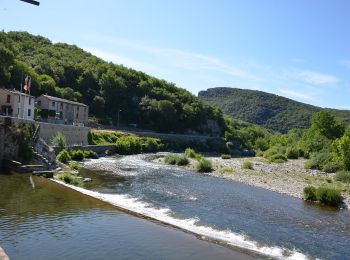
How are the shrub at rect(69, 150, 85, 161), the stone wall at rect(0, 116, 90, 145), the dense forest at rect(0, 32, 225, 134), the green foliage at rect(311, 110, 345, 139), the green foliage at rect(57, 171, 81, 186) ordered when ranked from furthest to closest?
the dense forest at rect(0, 32, 225, 134)
the green foliage at rect(311, 110, 345, 139)
the shrub at rect(69, 150, 85, 161)
the stone wall at rect(0, 116, 90, 145)
the green foliage at rect(57, 171, 81, 186)

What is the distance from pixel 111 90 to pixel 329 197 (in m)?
125

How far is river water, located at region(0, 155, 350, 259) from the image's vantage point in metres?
22.5

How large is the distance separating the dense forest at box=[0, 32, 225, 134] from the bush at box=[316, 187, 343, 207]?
3744 inches

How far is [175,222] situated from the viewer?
28.7m

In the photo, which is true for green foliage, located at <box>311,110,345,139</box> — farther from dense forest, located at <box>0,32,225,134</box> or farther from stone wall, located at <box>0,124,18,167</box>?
stone wall, located at <box>0,124,18,167</box>

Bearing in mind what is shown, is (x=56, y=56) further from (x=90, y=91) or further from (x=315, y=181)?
(x=315, y=181)

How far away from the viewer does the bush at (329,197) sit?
41406 mm

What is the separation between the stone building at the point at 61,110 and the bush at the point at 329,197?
52.8 m

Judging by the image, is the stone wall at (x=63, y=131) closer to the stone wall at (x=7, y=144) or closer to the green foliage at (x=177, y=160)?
the stone wall at (x=7, y=144)

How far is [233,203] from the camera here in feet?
125

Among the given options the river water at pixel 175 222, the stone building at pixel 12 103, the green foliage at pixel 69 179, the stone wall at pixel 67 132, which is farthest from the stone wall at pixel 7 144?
the stone building at pixel 12 103

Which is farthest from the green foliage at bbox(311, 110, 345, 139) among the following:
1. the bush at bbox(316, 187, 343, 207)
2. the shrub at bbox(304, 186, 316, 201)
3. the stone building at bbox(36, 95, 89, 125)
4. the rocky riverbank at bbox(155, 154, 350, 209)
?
the bush at bbox(316, 187, 343, 207)

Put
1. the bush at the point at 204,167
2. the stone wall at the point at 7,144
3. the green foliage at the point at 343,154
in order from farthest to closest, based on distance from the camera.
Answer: the green foliage at the point at 343,154 < the bush at the point at 204,167 < the stone wall at the point at 7,144

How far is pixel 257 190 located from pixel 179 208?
651 inches
